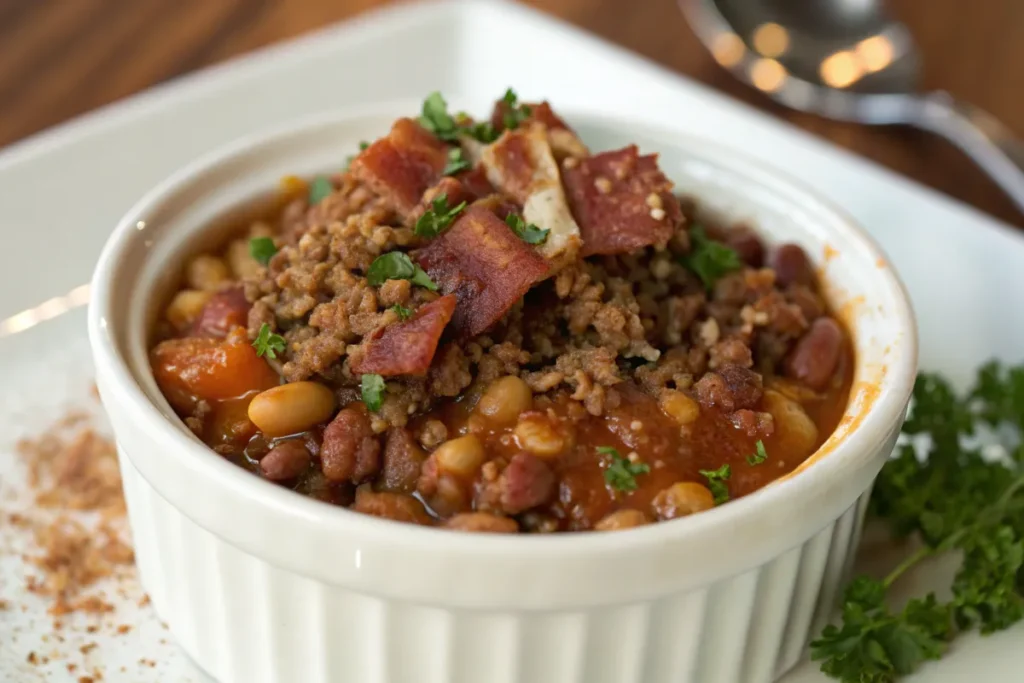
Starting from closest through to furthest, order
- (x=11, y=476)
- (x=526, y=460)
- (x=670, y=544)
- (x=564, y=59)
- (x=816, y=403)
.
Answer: (x=670, y=544) → (x=526, y=460) → (x=816, y=403) → (x=11, y=476) → (x=564, y=59)

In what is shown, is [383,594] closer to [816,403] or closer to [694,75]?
[816,403]

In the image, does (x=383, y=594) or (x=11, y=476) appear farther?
(x=11, y=476)

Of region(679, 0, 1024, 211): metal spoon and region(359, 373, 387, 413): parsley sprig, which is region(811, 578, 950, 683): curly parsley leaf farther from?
region(679, 0, 1024, 211): metal spoon

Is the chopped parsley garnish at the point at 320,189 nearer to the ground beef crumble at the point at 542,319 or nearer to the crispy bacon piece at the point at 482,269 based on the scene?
the ground beef crumble at the point at 542,319

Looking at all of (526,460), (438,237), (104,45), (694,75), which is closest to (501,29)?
(694,75)

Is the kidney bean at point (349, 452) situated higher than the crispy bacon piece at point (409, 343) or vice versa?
the crispy bacon piece at point (409, 343)

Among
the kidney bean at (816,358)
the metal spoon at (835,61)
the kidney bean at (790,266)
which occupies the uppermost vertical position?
the kidney bean at (790,266)

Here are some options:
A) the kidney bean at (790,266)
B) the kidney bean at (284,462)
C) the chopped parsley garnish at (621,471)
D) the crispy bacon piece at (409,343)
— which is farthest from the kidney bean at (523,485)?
the kidney bean at (790,266)

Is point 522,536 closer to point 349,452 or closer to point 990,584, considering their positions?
point 349,452
